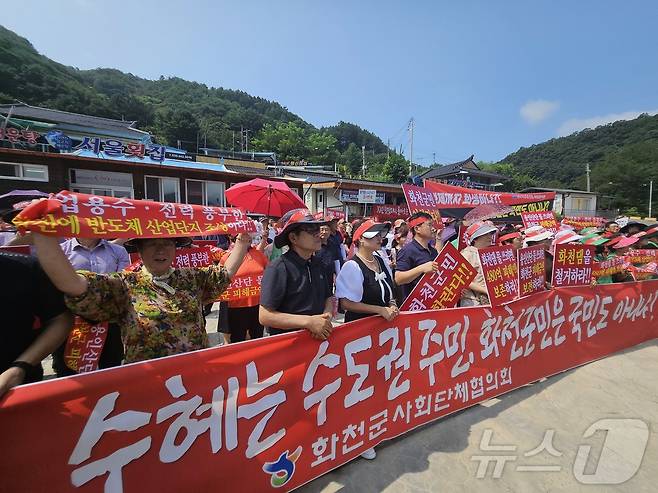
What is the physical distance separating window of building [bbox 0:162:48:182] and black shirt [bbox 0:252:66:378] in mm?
12444

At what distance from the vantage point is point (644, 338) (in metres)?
5.01

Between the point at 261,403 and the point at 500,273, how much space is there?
100 inches

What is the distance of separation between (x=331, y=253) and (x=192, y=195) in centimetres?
1041

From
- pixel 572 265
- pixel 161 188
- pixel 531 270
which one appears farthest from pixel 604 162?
pixel 531 270

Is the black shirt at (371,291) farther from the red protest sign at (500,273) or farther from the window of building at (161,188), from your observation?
the window of building at (161,188)

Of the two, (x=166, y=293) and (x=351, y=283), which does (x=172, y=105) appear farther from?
(x=166, y=293)

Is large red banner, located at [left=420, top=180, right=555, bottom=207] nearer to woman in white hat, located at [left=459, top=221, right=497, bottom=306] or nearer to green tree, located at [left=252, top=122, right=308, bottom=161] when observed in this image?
woman in white hat, located at [left=459, top=221, right=497, bottom=306]

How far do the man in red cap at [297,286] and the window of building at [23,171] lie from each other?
488 inches

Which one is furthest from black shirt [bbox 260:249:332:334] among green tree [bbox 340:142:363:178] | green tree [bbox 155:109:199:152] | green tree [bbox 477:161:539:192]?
green tree [bbox 340:142:363:178]

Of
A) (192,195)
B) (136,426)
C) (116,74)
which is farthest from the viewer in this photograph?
(116,74)

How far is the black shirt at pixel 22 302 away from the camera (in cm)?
151

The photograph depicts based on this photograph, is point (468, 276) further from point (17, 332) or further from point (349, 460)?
point (17, 332)

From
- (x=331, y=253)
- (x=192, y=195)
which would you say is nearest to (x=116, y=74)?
(x=192, y=195)

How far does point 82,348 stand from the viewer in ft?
8.79
